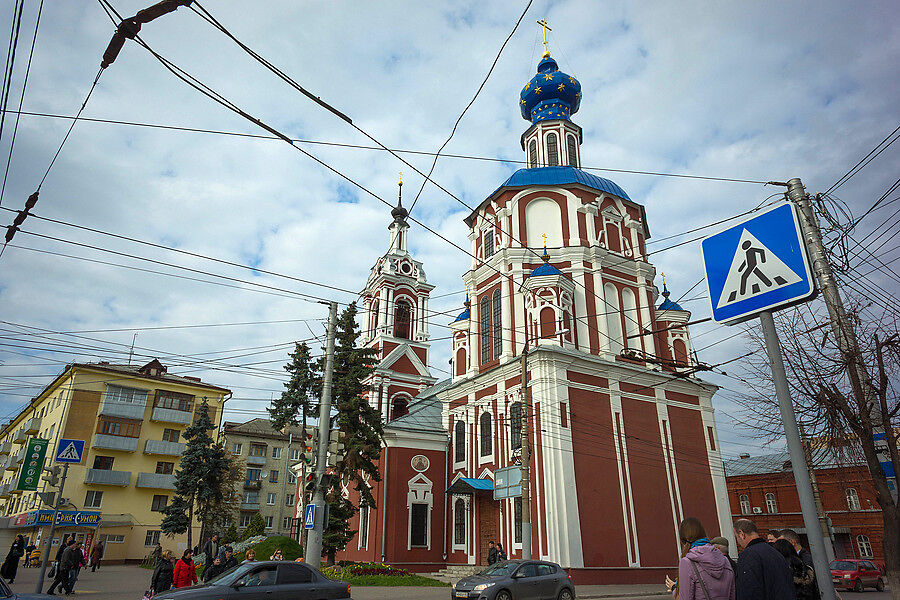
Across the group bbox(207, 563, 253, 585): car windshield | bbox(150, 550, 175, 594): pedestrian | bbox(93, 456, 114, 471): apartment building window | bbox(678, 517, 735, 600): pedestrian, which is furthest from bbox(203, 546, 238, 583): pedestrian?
bbox(93, 456, 114, 471): apartment building window

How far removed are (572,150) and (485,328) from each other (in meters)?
13.6

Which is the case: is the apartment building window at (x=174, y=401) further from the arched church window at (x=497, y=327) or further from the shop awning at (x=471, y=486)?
the arched church window at (x=497, y=327)

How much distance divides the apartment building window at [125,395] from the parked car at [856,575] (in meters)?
44.2

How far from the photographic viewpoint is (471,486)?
2531cm

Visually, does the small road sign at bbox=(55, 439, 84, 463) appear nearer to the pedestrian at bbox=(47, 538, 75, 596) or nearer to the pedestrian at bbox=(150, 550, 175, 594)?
the pedestrian at bbox=(150, 550, 175, 594)

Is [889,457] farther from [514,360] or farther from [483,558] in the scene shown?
[483,558]

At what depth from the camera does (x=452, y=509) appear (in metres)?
28.0

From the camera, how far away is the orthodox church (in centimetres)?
2333

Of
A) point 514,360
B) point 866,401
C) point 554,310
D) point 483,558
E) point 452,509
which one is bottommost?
point 483,558

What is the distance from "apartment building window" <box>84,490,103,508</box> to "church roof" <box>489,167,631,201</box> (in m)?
34.1

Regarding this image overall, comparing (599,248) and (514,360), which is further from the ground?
(599,248)

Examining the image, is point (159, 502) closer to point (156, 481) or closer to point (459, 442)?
point (156, 481)

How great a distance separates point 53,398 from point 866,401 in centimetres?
5124

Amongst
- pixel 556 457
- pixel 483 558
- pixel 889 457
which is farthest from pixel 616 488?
pixel 889 457
